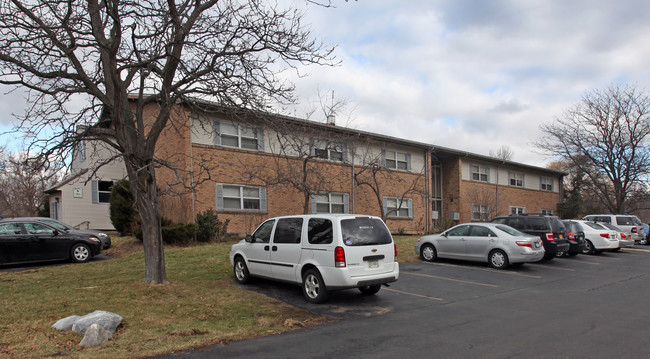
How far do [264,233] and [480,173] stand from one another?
28.5 meters

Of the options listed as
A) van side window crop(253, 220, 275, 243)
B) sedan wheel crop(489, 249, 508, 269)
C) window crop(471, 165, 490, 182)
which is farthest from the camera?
window crop(471, 165, 490, 182)

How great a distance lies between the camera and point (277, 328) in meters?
7.06

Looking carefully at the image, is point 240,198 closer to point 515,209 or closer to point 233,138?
point 233,138

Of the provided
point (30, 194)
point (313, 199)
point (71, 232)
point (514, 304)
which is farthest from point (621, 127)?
point (30, 194)

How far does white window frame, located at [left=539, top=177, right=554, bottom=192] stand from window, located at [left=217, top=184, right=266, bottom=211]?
31087mm

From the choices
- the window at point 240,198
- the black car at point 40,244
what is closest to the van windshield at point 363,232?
the black car at point 40,244

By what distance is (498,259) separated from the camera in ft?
45.7

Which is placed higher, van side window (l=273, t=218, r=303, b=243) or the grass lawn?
van side window (l=273, t=218, r=303, b=243)

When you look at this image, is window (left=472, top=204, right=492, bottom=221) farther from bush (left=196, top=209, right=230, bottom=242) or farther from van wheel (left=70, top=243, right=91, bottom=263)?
van wheel (left=70, top=243, right=91, bottom=263)

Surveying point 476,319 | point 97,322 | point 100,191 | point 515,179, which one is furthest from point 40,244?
point 515,179

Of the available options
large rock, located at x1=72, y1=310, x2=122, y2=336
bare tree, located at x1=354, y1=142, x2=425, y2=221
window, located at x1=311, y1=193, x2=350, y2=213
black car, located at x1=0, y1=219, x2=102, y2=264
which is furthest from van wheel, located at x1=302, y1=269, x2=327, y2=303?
bare tree, located at x1=354, y1=142, x2=425, y2=221

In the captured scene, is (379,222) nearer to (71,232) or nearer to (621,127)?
(71,232)

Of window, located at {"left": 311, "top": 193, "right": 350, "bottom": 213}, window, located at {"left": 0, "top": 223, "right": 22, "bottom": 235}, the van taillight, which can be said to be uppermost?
window, located at {"left": 311, "top": 193, "right": 350, "bottom": 213}

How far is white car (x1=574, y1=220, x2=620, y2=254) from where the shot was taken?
1892 centimetres
